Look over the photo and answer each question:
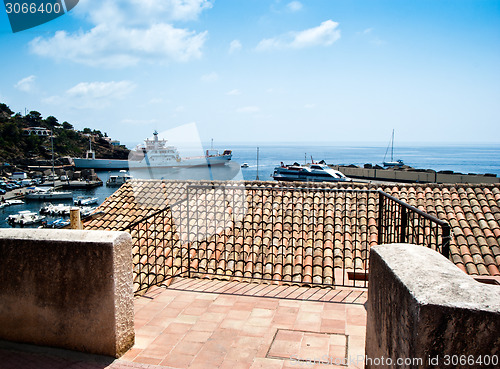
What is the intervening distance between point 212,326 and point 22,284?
1725 millimetres

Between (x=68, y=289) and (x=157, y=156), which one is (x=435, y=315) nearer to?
(x=68, y=289)

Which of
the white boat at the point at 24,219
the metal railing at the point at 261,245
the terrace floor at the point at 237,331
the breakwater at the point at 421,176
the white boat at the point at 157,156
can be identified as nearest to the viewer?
the terrace floor at the point at 237,331

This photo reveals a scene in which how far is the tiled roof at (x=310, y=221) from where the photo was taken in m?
6.67

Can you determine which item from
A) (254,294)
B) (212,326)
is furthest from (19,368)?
(254,294)

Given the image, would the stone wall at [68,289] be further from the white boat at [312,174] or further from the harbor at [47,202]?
the harbor at [47,202]

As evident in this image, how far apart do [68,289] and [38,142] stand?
107 meters

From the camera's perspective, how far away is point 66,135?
108750mm

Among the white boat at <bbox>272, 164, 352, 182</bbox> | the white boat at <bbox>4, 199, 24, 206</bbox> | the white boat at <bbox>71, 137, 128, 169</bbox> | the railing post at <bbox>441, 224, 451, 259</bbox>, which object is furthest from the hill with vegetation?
the railing post at <bbox>441, 224, 451, 259</bbox>

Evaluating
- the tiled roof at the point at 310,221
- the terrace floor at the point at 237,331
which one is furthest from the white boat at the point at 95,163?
the terrace floor at the point at 237,331

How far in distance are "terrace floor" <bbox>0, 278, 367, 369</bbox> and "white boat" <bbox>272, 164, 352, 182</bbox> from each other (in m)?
40.5

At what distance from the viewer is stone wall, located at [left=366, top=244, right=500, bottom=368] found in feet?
4.74

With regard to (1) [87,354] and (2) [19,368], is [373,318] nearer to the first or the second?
(1) [87,354]

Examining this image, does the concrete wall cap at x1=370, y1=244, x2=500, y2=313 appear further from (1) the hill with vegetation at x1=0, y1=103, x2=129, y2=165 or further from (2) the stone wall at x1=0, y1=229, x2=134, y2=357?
(1) the hill with vegetation at x1=0, y1=103, x2=129, y2=165

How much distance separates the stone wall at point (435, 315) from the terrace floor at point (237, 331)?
4.31ft
